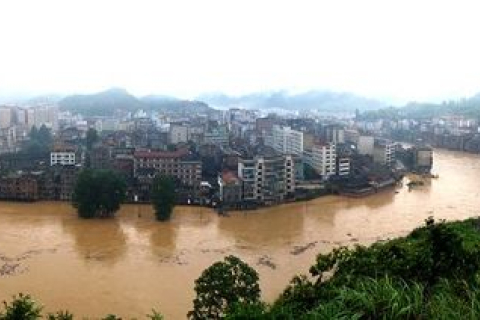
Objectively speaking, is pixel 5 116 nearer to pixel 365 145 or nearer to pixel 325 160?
pixel 365 145

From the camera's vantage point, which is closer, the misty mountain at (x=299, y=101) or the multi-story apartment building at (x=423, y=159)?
the multi-story apartment building at (x=423, y=159)

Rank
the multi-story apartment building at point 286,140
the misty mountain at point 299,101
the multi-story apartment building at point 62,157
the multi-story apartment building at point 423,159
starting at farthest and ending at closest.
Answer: the misty mountain at point 299,101 → the multi-story apartment building at point 286,140 → the multi-story apartment building at point 423,159 → the multi-story apartment building at point 62,157

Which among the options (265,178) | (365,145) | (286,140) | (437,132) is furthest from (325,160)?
(437,132)

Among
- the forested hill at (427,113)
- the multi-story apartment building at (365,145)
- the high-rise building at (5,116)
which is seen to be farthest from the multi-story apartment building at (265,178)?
the forested hill at (427,113)

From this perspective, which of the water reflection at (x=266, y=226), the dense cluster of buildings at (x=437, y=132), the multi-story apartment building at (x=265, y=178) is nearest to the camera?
the water reflection at (x=266, y=226)

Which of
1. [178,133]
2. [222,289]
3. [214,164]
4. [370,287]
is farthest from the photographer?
[178,133]

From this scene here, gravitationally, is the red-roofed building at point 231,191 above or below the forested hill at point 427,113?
below

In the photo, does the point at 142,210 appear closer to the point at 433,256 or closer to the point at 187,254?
the point at 187,254

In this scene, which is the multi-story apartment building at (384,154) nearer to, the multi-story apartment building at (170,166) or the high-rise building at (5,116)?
the multi-story apartment building at (170,166)
